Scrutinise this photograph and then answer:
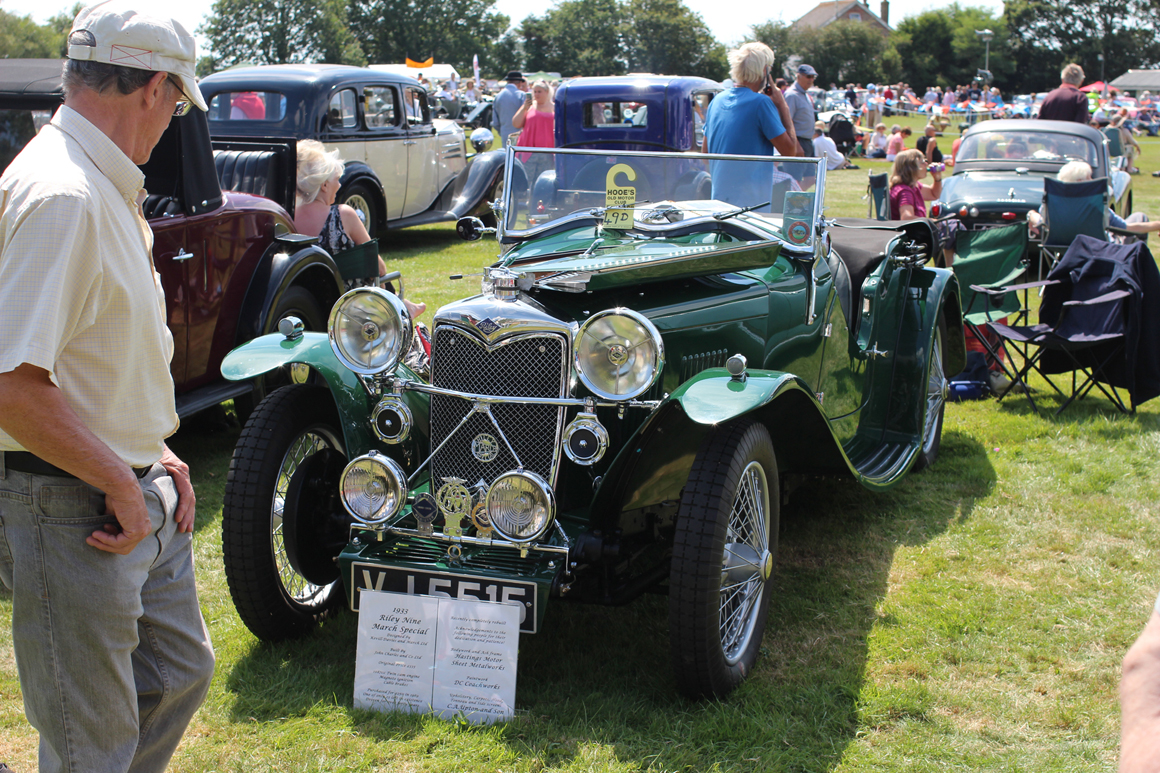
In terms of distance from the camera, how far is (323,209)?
6109mm

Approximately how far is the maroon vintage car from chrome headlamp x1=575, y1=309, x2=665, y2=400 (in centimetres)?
239

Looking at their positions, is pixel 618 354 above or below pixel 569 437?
above

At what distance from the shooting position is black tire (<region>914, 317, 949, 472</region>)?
197 inches

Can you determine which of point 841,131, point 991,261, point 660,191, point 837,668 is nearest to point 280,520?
point 837,668

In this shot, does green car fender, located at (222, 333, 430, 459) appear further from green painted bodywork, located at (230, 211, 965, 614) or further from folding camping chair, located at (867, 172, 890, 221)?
folding camping chair, located at (867, 172, 890, 221)

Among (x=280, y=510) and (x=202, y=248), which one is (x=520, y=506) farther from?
(x=202, y=248)

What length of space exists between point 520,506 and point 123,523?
4.04 feet

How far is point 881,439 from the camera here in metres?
4.66

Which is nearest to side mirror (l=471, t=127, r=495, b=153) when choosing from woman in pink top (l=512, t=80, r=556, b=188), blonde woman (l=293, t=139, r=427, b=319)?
woman in pink top (l=512, t=80, r=556, b=188)

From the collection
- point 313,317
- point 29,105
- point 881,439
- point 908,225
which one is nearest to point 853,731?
point 881,439

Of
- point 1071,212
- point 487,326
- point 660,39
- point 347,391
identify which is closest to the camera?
point 487,326

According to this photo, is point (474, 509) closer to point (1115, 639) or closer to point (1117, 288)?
point (1115, 639)

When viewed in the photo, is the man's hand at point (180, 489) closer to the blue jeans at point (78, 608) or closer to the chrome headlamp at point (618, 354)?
the blue jeans at point (78, 608)

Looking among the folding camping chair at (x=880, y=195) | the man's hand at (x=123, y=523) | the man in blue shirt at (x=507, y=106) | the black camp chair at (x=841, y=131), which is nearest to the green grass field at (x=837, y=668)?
the man's hand at (x=123, y=523)
